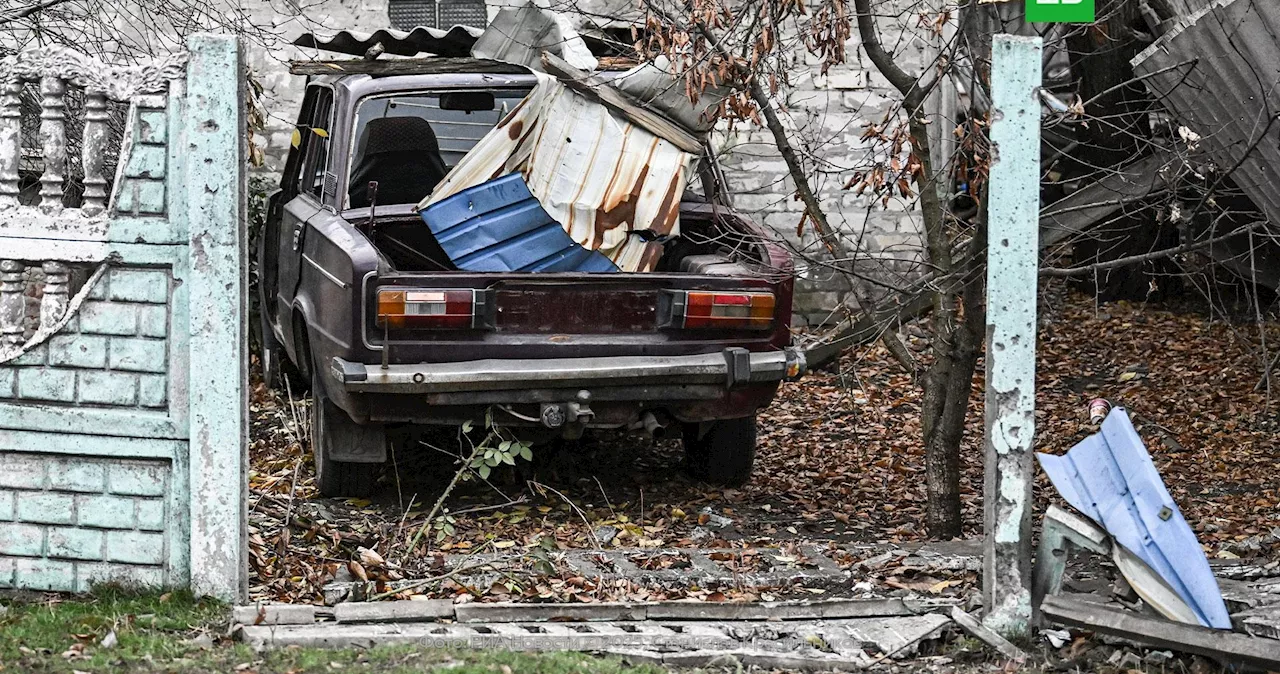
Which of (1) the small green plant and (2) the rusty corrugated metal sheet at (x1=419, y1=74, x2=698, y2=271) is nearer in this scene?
(1) the small green plant

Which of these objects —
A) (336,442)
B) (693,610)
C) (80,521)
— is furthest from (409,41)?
(693,610)

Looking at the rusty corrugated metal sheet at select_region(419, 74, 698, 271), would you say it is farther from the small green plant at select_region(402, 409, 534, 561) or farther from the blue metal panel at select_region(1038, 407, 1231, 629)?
the blue metal panel at select_region(1038, 407, 1231, 629)

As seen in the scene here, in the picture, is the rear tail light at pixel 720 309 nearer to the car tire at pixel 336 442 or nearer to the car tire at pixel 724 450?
the car tire at pixel 724 450

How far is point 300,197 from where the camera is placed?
22.9 feet

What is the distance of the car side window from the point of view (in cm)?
675

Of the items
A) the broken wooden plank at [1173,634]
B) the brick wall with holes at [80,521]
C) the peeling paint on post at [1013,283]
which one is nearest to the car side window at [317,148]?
the brick wall with holes at [80,521]

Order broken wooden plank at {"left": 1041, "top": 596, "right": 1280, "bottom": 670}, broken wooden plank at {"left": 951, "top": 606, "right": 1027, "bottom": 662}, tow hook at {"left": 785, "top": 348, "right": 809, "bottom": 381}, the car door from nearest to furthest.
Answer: broken wooden plank at {"left": 1041, "top": 596, "right": 1280, "bottom": 670}, broken wooden plank at {"left": 951, "top": 606, "right": 1027, "bottom": 662}, tow hook at {"left": 785, "top": 348, "right": 809, "bottom": 381}, the car door

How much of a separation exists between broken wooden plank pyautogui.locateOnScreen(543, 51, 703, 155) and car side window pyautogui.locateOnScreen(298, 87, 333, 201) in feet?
3.89

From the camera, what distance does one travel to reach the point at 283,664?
12.7ft

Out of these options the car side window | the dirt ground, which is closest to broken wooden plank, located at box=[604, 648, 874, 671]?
the dirt ground

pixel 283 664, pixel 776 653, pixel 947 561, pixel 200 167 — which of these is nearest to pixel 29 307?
pixel 200 167

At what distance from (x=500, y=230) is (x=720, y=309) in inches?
41.7

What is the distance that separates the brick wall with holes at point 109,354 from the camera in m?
4.27

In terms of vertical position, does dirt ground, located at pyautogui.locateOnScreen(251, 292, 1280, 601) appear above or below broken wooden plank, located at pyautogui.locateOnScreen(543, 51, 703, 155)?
below
